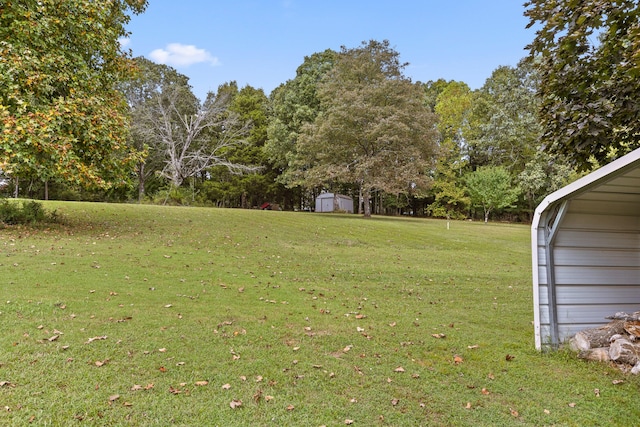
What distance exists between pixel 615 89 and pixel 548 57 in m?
1.05

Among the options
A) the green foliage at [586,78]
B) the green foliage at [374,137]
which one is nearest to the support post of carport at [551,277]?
the green foliage at [586,78]

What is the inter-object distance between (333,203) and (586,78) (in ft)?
97.8

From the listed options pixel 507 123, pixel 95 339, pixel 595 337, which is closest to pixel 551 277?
pixel 595 337

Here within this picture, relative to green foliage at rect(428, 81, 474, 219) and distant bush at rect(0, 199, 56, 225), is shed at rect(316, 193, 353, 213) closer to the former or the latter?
green foliage at rect(428, 81, 474, 219)

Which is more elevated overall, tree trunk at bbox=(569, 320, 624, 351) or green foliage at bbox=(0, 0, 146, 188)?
green foliage at bbox=(0, 0, 146, 188)

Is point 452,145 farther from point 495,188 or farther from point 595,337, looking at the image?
point 595,337

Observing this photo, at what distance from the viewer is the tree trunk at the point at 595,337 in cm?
426

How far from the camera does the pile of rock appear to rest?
3969 mm

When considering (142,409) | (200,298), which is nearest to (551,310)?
(142,409)

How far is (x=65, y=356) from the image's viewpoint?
3578 millimetres

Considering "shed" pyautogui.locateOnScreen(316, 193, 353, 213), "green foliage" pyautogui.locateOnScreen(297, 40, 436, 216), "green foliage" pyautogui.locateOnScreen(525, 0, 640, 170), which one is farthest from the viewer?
"shed" pyautogui.locateOnScreen(316, 193, 353, 213)

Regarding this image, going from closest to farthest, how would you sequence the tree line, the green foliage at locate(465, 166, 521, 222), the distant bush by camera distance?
the tree line < the distant bush < the green foliage at locate(465, 166, 521, 222)

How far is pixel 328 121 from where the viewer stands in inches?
904

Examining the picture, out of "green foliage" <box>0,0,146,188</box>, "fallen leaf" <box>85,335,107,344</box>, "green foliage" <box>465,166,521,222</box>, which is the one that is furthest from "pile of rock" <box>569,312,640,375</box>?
"green foliage" <box>465,166,521,222</box>
